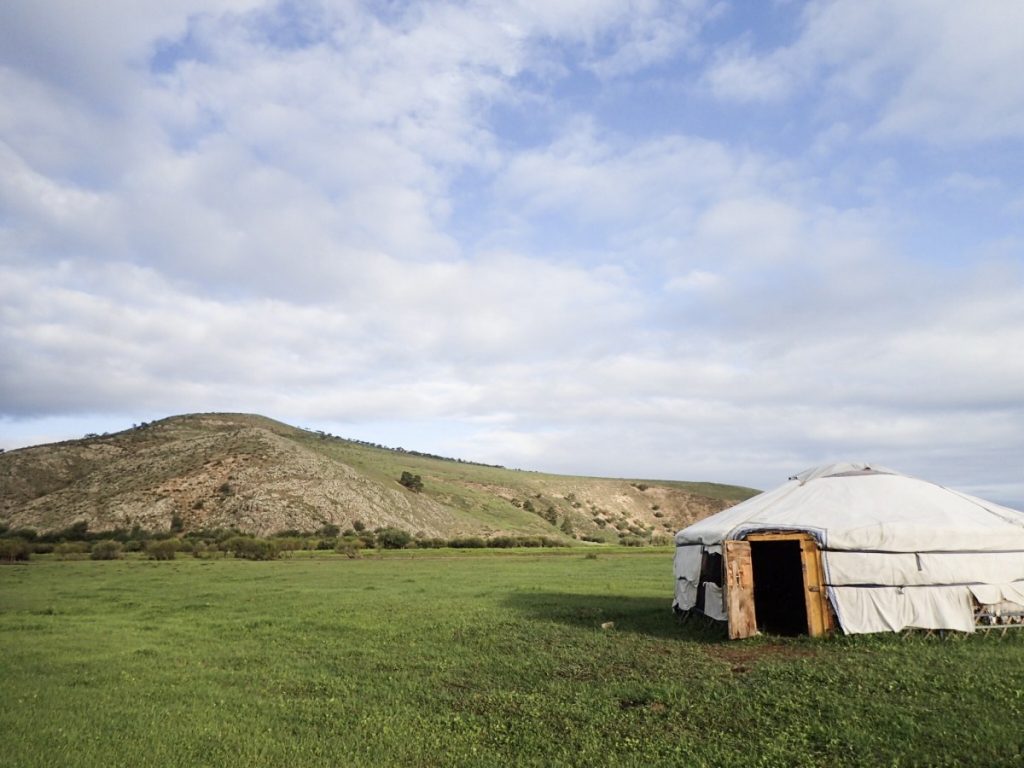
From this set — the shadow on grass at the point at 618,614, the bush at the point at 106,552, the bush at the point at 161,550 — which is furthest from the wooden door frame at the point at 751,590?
the bush at the point at 106,552

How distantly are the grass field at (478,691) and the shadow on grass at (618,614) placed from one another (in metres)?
0.12

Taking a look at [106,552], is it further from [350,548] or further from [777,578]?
[777,578]

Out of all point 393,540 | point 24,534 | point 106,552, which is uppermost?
point 24,534

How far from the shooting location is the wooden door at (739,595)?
1376cm

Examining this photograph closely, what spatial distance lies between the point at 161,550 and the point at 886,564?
121ft

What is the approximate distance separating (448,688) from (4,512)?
186ft

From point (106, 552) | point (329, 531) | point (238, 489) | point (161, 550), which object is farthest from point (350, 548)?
point (238, 489)

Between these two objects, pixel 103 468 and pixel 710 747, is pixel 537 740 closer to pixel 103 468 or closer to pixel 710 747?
pixel 710 747

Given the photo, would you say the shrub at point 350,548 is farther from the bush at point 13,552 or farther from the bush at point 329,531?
the bush at point 13,552

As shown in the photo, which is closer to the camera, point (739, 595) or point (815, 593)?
point (739, 595)

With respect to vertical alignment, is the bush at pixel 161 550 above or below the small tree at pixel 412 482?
below

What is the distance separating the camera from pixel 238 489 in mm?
54438

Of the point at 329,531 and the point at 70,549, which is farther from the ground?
the point at 329,531

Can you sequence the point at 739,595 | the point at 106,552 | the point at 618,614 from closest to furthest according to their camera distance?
the point at 739,595 < the point at 618,614 < the point at 106,552
